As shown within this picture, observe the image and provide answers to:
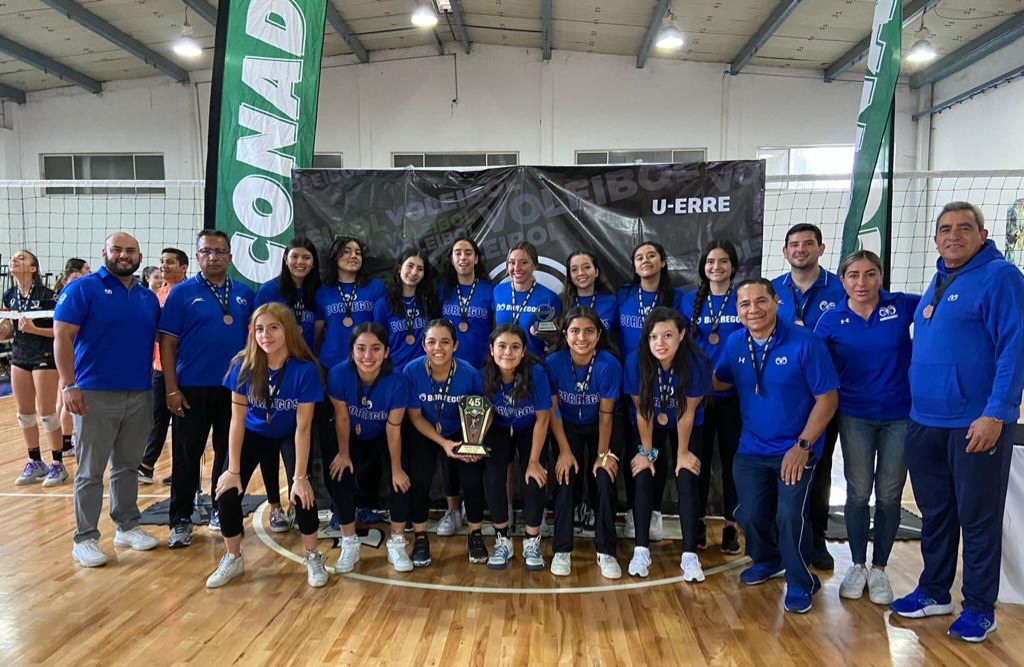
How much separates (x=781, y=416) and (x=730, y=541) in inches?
37.9

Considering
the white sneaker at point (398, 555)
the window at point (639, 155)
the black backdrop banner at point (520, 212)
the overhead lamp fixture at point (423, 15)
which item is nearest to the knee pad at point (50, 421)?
the black backdrop banner at point (520, 212)

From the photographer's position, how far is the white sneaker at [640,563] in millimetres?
3098

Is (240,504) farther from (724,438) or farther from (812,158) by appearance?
(812,158)

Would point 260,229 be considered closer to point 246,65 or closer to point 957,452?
point 246,65

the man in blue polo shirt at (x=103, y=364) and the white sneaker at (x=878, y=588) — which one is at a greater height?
the man in blue polo shirt at (x=103, y=364)

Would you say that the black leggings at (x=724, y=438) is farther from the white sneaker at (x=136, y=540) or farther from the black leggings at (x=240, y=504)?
the white sneaker at (x=136, y=540)

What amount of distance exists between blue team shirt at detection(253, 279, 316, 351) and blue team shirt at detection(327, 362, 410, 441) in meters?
0.58

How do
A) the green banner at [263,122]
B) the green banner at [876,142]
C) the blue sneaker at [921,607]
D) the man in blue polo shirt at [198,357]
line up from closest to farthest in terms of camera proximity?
the blue sneaker at [921,607] → the man in blue polo shirt at [198,357] → the green banner at [876,142] → the green banner at [263,122]

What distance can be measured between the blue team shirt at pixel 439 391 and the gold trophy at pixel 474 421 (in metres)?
0.08

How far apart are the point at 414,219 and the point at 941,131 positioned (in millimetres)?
10038

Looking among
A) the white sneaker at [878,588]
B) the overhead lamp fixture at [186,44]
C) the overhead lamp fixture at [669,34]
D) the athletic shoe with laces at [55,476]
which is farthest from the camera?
the overhead lamp fixture at [186,44]

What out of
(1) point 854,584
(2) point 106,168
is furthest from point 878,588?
(2) point 106,168

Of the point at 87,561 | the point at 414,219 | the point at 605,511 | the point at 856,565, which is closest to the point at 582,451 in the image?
the point at 605,511

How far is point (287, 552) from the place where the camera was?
342cm
